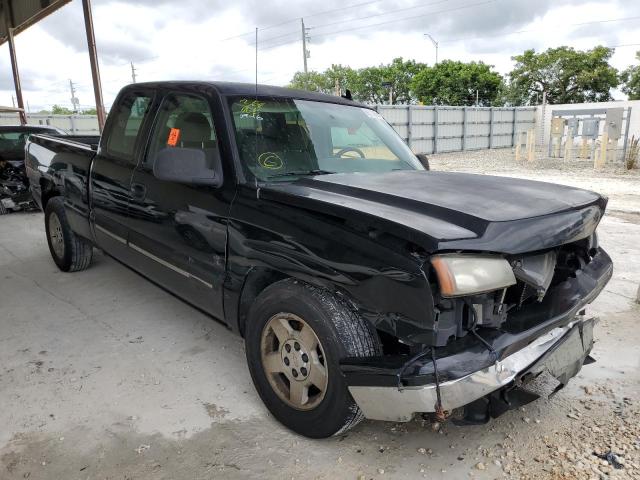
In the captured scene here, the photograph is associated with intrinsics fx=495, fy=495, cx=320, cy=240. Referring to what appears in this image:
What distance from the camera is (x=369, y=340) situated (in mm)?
2148

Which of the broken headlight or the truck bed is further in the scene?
the truck bed

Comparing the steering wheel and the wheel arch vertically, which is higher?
the steering wheel

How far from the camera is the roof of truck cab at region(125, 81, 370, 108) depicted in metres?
3.06

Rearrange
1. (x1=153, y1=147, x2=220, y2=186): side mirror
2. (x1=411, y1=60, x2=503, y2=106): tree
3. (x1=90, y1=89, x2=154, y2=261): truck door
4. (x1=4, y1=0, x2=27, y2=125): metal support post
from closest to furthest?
(x1=153, y1=147, x2=220, y2=186): side mirror → (x1=90, y1=89, x2=154, y2=261): truck door → (x1=4, y1=0, x2=27, y2=125): metal support post → (x1=411, y1=60, x2=503, y2=106): tree

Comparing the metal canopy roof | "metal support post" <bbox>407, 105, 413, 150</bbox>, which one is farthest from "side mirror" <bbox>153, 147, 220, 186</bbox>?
"metal support post" <bbox>407, 105, 413, 150</bbox>

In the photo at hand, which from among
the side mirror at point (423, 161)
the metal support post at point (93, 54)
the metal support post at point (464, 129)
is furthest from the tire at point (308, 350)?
the metal support post at point (464, 129)

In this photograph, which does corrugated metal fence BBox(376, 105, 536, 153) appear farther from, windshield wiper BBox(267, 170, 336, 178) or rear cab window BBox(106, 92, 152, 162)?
windshield wiper BBox(267, 170, 336, 178)

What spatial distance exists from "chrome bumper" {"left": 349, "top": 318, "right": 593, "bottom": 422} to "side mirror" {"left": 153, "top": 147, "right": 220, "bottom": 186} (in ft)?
4.57

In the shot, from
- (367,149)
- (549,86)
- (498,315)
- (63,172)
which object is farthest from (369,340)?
(549,86)

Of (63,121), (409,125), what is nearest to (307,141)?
(409,125)

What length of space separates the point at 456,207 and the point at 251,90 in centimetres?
162

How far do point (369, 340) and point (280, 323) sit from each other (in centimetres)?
48

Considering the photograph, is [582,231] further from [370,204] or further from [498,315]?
[370,204]

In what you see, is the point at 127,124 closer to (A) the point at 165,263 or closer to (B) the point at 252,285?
(A) the point at 165,263
